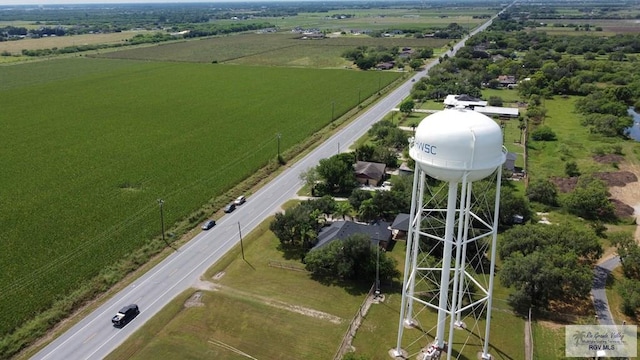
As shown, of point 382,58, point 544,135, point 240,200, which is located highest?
point 382,58

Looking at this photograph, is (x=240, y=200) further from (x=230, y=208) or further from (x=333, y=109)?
(x=333, y=109)

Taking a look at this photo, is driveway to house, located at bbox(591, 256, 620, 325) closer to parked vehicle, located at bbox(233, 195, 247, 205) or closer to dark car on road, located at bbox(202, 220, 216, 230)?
dark car on road, located at bbox(202, 220, 216, 230)

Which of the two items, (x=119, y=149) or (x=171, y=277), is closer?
(x=171, y=277)

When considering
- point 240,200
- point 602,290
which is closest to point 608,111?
point 602,290

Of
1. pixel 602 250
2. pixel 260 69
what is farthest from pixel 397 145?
pixel 260 69

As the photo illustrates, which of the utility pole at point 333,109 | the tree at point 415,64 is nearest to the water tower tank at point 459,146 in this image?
the utility pole at point 333,109

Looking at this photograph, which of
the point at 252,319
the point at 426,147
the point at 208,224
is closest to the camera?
the point at 426,147

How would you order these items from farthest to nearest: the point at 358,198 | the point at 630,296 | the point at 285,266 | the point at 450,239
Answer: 1. the point at 358,198
2. the point at 285,266
3. the point at 630,296
4. the point at 450,239

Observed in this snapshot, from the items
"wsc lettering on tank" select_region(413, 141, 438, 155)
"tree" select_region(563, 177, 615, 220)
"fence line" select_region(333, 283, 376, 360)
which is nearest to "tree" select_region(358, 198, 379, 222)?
"fence line" select_region(333, 283, 376, 360)
